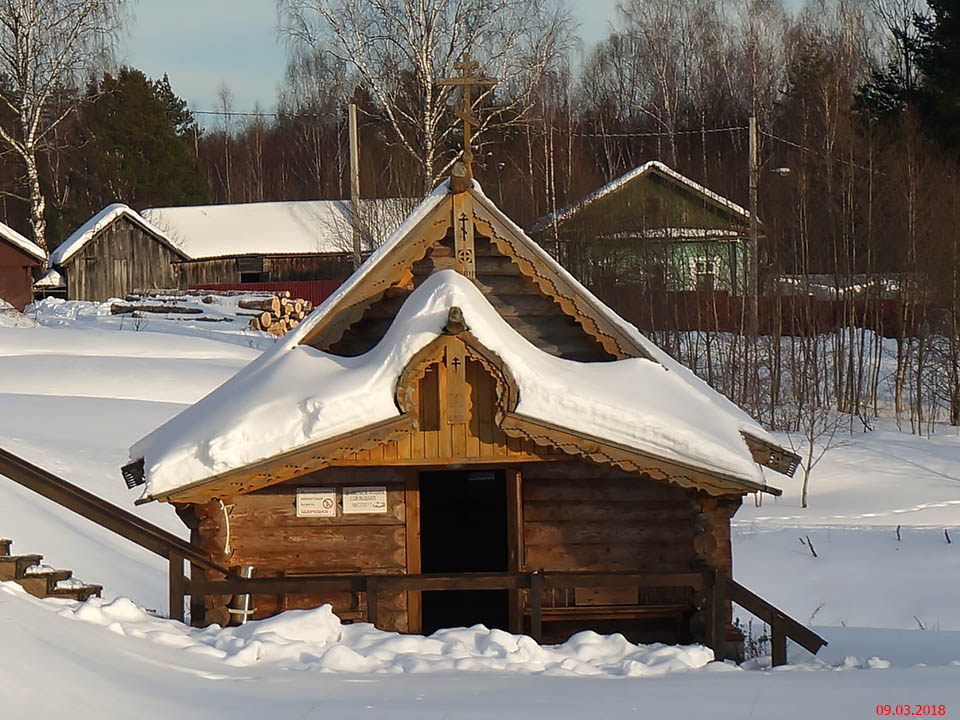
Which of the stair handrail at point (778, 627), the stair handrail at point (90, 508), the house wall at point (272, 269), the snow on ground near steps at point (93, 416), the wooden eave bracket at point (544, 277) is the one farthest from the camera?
the house wall at point (272, 269)

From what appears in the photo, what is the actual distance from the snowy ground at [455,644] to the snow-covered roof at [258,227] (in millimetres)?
25469

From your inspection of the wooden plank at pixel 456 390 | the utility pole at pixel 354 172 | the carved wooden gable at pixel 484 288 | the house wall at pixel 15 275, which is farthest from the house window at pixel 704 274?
the wooden plank at pixel 456 390

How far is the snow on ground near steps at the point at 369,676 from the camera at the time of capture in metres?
6.36

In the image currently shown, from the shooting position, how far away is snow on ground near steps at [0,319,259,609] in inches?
524

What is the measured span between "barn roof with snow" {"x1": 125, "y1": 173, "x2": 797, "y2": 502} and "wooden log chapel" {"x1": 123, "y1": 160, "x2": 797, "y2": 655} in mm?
17

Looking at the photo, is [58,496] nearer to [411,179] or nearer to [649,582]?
[649,582]

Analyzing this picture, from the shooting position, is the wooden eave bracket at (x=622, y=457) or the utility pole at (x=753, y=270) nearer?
the wooden eave bracket at (x=622, y=457)

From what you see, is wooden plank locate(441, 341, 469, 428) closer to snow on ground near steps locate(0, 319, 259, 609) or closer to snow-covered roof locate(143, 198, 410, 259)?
snow on ground near steps locate(0, 319, 259, 609)

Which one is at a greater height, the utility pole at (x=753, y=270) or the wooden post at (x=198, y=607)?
the utility pole at (x=753, y=270)

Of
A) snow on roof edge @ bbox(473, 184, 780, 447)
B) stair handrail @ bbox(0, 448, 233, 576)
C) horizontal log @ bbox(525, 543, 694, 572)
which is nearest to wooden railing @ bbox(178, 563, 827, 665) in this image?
stair handrail @ bbox(0, 448, 233, 576)

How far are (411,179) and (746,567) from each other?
67.4 ft

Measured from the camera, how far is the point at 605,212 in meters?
31.6

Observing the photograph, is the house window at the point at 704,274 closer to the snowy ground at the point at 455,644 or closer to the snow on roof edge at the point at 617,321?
the snowy ground at the point at 455,644

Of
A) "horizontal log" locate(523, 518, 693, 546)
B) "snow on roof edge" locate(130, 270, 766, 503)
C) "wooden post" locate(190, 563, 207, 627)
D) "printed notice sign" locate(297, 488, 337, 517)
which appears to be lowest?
"wooden post" locate(190, 563, 207, 627)
